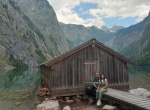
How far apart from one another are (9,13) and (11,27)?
14.9 meters

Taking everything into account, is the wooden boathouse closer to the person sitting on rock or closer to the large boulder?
the large boulder

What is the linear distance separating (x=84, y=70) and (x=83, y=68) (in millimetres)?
245

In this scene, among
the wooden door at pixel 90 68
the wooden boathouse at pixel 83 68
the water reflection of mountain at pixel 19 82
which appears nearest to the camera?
the wooden boathouse at pixel 83 68

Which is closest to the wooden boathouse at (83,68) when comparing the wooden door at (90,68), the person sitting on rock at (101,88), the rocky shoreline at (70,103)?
the wooden door at (90,68)

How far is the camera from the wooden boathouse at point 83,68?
23.6m

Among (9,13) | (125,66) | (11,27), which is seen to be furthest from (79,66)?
(9,13)

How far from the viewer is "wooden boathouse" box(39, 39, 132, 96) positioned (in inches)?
928

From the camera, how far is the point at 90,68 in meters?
24.9

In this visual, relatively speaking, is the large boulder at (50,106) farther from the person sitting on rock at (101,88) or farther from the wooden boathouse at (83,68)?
the person sitting on rock at (101,88)

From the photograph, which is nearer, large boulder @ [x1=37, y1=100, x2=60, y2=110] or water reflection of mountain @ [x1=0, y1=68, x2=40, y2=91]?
large boulder @ [x1=37, y1=100, x2=60, y2=110]

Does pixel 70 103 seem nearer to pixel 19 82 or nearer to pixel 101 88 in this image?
pixel 101 88

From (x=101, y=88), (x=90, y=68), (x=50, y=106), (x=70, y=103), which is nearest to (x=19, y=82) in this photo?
(x=90, y=68)

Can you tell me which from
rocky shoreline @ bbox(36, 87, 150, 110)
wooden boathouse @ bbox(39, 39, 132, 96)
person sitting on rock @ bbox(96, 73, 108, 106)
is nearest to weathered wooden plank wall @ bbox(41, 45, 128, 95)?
wooden boathouse @ bbox(39, 39, 132, 96)

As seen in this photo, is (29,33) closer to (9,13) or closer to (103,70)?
(9,13)
